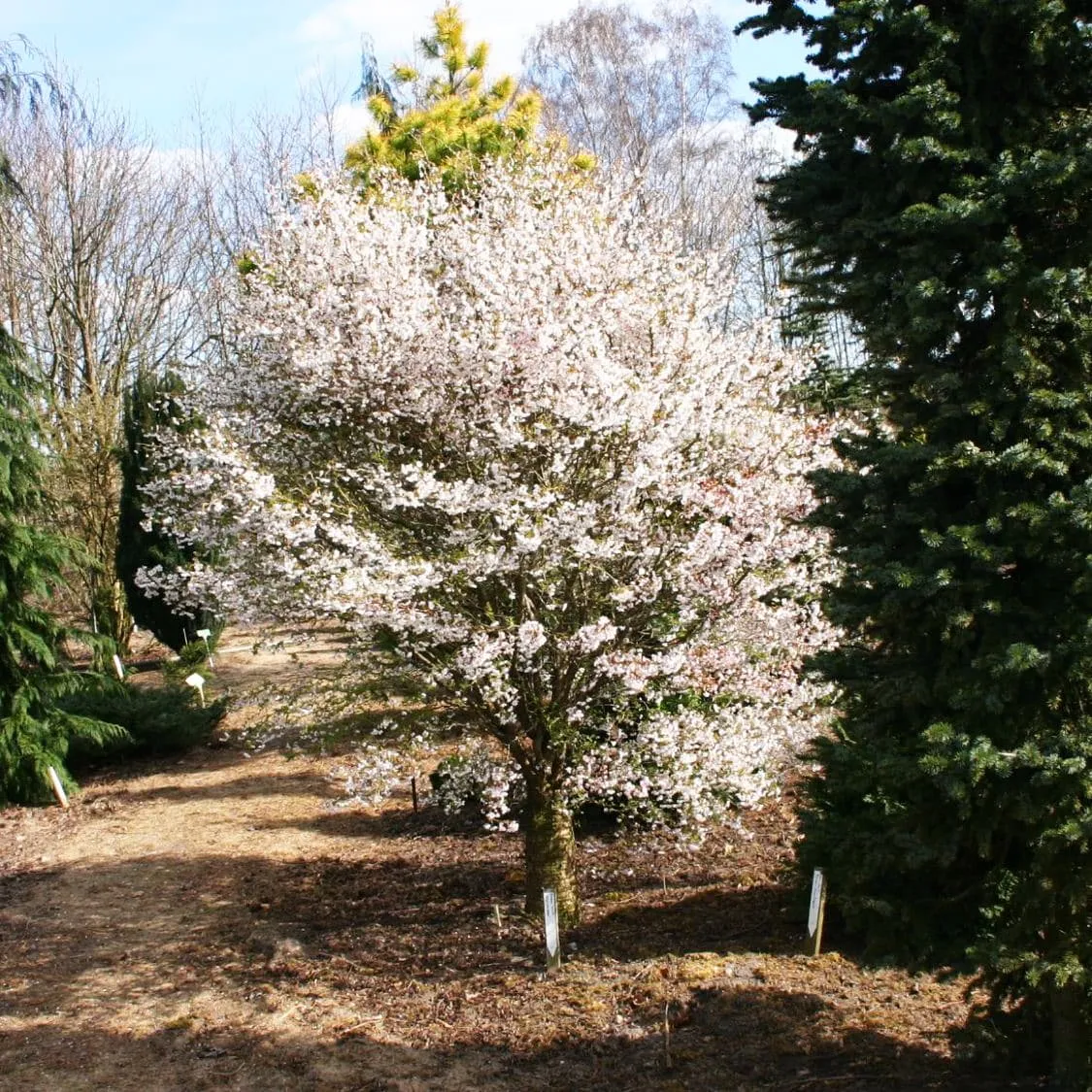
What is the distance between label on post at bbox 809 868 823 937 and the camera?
16.2ft

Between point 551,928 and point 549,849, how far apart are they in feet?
2.94

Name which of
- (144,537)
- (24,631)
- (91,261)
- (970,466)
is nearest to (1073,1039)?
(970,466)

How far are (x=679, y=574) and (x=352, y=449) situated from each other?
7.59ft

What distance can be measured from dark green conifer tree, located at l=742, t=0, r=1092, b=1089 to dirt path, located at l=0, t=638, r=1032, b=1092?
0.93 meters

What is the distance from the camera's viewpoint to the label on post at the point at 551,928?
5277mm

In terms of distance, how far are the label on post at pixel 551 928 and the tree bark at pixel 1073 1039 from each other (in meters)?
2.45

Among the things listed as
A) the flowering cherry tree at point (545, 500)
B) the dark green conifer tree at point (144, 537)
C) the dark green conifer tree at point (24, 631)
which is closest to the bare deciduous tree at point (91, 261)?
the dark green conifer tree at point (144, 537)

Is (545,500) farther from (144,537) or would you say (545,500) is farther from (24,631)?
(144,537)

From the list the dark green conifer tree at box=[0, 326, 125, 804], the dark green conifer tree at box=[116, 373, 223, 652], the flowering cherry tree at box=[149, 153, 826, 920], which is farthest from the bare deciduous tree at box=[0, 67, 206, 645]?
the flowering cherry tree at box=[149, 153, 826, 920]

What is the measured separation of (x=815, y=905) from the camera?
5074mm

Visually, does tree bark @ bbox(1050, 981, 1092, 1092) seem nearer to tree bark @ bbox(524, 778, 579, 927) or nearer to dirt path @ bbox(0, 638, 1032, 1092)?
dirt path @ bbox(0, 638, 1032, 1092)

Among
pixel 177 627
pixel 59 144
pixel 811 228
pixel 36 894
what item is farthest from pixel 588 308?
pixel 59 144

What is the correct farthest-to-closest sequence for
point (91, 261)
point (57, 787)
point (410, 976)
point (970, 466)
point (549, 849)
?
point (91, 261)
point (57, 787)
point (549, 849)
point (410, 976)
point (970, 466)

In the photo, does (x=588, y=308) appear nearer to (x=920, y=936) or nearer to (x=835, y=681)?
(x=835, y=681)
